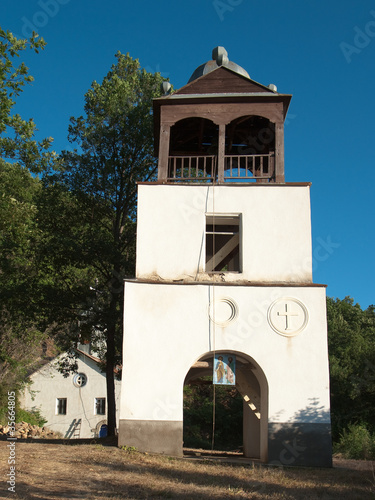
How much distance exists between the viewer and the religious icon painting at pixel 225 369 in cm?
1373

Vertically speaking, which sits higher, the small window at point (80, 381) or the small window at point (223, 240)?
the small window at point (223, 240)

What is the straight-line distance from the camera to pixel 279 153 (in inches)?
603

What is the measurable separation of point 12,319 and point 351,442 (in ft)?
44.3

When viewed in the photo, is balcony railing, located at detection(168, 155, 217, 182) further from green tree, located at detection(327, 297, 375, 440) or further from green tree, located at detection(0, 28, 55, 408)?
green tree, located at detection(327, 297, 375, 440)

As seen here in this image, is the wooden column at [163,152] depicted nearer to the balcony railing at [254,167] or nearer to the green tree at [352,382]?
the balcony railing at [254,167]

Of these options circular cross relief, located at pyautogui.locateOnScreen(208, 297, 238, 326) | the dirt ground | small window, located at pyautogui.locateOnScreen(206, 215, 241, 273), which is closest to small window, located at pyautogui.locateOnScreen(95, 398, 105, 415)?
small window, located at pyautogui.locateOnScreen(206, 215, 241, 273)

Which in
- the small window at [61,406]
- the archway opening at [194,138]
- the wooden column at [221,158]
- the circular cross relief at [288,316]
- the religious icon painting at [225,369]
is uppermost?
the archway opening at [194,138]

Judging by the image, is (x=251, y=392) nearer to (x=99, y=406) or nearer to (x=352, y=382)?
(x=352, y=382)

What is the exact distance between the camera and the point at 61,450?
1257 cm

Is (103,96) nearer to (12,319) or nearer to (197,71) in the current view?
(197,71)

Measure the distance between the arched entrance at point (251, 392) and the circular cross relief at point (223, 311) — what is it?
783 mm

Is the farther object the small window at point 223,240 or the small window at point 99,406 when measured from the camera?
the small window at point 99,406

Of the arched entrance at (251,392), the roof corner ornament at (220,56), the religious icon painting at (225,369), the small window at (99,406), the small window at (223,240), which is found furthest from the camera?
the small window at (99,406)

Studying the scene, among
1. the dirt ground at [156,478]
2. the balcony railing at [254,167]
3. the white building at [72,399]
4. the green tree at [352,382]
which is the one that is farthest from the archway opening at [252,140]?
the white building at [72,399]
